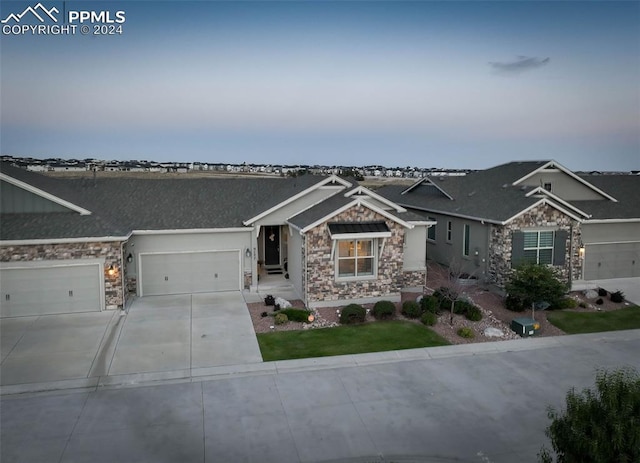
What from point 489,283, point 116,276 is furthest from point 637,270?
point 116,276

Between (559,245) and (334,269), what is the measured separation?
948 centimetres

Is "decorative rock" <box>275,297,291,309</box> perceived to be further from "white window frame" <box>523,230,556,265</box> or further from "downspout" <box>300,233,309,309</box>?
"white window frame" <box>523,230,556,265</box>

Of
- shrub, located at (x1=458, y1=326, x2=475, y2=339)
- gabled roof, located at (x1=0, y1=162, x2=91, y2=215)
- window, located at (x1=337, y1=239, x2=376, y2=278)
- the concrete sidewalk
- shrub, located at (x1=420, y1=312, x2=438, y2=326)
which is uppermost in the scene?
gabled roof, located at (x1=0, y1=162, x2=91, y2=215)

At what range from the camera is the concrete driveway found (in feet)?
41.1

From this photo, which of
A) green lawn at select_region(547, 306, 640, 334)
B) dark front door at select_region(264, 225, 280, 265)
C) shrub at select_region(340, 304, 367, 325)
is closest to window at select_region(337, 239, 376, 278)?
shrub at select_region(340, 304, 367, 325)

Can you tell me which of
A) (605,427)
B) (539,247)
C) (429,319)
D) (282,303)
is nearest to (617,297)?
(539,247)

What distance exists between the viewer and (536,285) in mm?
17375

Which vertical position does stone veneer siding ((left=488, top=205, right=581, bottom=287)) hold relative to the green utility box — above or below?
above

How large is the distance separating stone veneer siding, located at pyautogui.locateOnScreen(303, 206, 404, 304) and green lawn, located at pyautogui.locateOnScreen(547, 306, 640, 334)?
5.75 m

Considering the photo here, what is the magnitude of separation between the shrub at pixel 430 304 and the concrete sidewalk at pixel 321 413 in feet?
10.4

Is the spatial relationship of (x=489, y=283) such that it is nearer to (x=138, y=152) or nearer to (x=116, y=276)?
(x=116, y=276)

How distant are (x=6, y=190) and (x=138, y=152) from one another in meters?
33.3

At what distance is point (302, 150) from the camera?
57.3m

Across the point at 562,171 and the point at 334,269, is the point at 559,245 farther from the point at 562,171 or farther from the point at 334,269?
the point at 334,269
